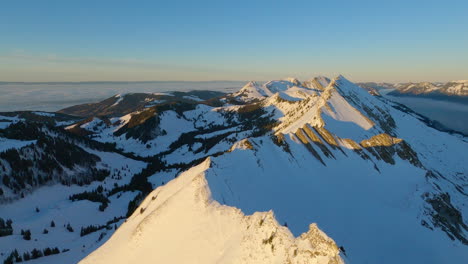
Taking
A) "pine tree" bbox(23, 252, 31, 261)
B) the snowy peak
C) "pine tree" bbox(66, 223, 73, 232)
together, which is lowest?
"pine tree" bbox(66, 223, 73, 232)

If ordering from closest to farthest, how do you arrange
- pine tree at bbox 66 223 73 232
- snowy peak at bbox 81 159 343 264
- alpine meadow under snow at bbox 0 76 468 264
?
snowy peak at bbox 81 159 343 264
alpine meadow under snow at bbox 0 76 468 264
pine tree at bbox 66 223 73 232

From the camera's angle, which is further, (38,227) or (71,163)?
(71,163)

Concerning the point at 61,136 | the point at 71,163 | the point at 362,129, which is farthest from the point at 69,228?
the point at 362,129

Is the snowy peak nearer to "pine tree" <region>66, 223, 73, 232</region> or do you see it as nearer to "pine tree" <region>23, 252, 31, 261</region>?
"pine tree" <region>23, 252, 31, 261</region>

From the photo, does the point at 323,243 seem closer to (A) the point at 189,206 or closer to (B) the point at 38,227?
(A) the point at 189,206

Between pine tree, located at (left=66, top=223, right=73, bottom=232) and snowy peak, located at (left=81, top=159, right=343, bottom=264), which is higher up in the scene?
snowy peak, located at (left=81, top=159, right=343, bottom=264)

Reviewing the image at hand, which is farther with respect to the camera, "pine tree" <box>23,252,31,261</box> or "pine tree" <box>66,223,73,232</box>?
"pine tree" <box>66,223,73,232</box>

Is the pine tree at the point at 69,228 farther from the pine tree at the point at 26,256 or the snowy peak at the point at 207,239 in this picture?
the snowy peak at the point at 207,239

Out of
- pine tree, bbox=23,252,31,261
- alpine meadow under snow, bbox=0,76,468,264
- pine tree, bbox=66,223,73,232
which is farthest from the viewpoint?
pine tree, bbox=66,223,73,232

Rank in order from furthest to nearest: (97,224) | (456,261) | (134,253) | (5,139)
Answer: (5,139) → (97,224) → (456,261) → (134,253)

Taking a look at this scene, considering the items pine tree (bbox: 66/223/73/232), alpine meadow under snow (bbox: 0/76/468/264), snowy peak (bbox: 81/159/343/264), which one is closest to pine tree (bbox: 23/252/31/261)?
alpine meadow under snow (bbox: 0/76/468/264)

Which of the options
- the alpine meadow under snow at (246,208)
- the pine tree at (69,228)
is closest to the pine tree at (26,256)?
the alpine meadow under snow at (246,208)
